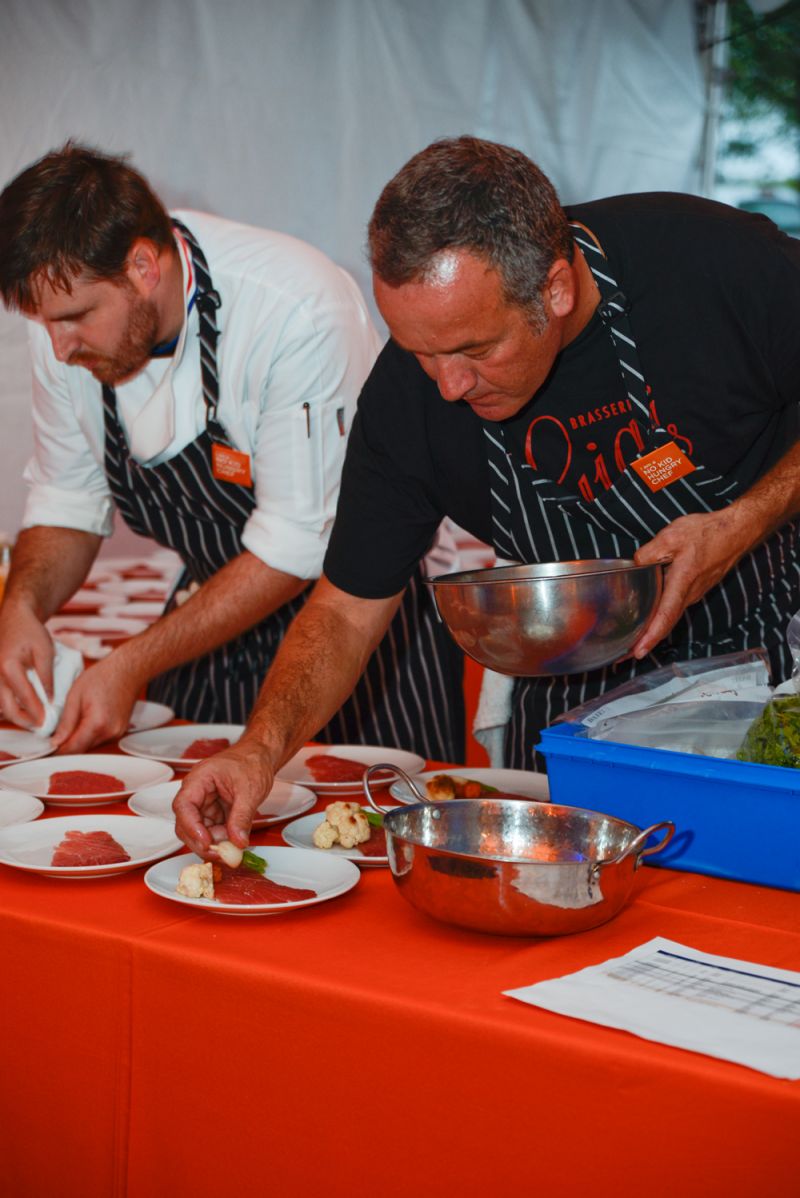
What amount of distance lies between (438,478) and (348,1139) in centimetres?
103

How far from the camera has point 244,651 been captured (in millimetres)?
2572

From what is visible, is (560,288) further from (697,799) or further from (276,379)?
(276,379)

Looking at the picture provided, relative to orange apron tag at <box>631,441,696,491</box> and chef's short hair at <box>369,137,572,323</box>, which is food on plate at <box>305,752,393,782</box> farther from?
chef's short hair at <box>369,137,572,323</box>

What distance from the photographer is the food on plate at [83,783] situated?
181 cm

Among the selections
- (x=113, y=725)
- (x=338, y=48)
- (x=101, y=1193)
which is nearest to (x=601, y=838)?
(x=101, y=1193)

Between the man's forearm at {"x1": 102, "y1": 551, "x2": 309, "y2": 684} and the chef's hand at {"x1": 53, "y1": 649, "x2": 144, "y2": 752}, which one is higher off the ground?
the man's forearm at {"x1": 102, "y1": 551, "x2": 309, "y2": 684}

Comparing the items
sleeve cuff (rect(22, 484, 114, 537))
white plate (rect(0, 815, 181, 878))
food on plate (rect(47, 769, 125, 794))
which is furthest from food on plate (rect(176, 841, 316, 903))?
sleeve cuff (rect(22, 484, 114, 537))

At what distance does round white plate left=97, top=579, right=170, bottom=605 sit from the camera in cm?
379

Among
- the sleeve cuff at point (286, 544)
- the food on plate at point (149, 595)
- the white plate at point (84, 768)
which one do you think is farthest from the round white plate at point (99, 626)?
the white plate at point (84, 768)

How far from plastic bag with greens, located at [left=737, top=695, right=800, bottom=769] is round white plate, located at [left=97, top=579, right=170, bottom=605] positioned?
2.57m

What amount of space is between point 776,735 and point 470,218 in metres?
0.70

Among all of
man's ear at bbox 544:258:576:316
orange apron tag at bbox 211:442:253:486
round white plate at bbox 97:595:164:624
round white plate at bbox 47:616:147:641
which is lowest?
round white plate at bbox 47:616:147:641

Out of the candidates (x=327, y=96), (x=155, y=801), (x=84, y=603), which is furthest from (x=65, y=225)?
(x=327, y=96)

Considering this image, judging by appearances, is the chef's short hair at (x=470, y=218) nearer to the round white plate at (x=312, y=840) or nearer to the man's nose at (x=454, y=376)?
the man's nose at (x=454, y=376)
